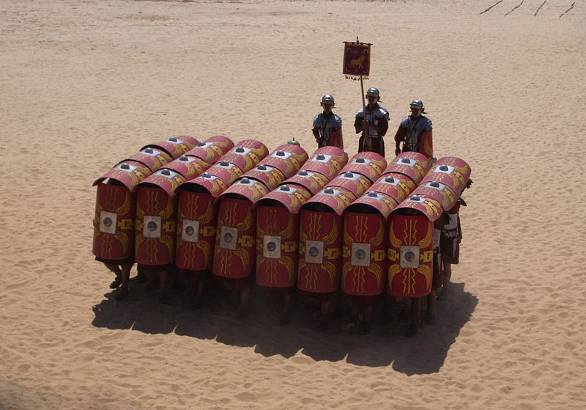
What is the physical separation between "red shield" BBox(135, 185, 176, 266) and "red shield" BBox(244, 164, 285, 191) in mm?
934

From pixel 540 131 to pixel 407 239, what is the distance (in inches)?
A: 380

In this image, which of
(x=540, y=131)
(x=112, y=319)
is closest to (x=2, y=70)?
(x=540, y=131)

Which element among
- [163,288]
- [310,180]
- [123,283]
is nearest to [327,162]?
[310,180]

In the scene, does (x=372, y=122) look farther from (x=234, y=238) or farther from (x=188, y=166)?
(x=234, y=238)

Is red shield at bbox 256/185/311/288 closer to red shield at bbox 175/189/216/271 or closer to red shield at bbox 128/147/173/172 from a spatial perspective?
red shield at bbox 175/189/216/271

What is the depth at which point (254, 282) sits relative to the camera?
1066 cm

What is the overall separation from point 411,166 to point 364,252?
1719 millimetres

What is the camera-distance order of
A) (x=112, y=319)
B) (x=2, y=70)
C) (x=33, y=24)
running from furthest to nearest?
(x=33, y=24) → (x=2, y=70) → (x=112, y=319)

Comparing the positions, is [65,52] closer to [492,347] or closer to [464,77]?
[464,77]

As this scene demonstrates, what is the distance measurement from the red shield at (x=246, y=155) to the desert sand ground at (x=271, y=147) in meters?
1.70

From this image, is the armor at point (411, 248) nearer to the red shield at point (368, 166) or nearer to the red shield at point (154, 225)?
the red shield at point (368, 166)

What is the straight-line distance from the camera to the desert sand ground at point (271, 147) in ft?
→ 30.1

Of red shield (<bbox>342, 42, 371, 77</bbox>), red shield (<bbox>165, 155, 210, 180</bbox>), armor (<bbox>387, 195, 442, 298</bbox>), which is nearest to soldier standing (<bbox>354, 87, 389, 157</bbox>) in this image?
Result: red shield (<bbox>342, 42, 371, 77</bbox>)

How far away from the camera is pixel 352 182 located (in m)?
10.4
